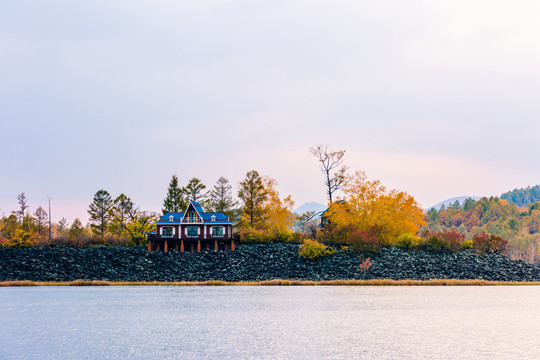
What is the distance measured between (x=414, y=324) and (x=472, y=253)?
52.7m

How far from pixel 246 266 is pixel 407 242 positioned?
2439cm

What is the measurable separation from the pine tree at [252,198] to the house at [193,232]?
41.3 feet

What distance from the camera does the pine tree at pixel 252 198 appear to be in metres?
105

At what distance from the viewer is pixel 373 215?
→ 90625 millimetres

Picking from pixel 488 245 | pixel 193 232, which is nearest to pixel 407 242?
pixel 488 245

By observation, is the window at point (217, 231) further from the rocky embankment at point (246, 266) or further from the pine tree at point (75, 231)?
the pine tree at point (75, 231)

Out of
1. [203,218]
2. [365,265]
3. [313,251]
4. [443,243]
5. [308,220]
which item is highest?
[203,218]

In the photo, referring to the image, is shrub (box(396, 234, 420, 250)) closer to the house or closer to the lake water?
the house

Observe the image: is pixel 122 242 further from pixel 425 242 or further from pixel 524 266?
pixel 524 266

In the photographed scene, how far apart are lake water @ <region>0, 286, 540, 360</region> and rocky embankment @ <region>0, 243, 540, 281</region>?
2104 cm

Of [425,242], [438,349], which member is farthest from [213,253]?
[438,349]

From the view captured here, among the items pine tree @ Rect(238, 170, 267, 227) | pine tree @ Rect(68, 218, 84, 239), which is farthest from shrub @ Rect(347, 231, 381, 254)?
pine tree @ Rect(68, 218, 84, 239)

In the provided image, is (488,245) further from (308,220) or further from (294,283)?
(308,220)

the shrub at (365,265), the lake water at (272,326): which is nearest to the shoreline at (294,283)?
the shrub at (365,265)
